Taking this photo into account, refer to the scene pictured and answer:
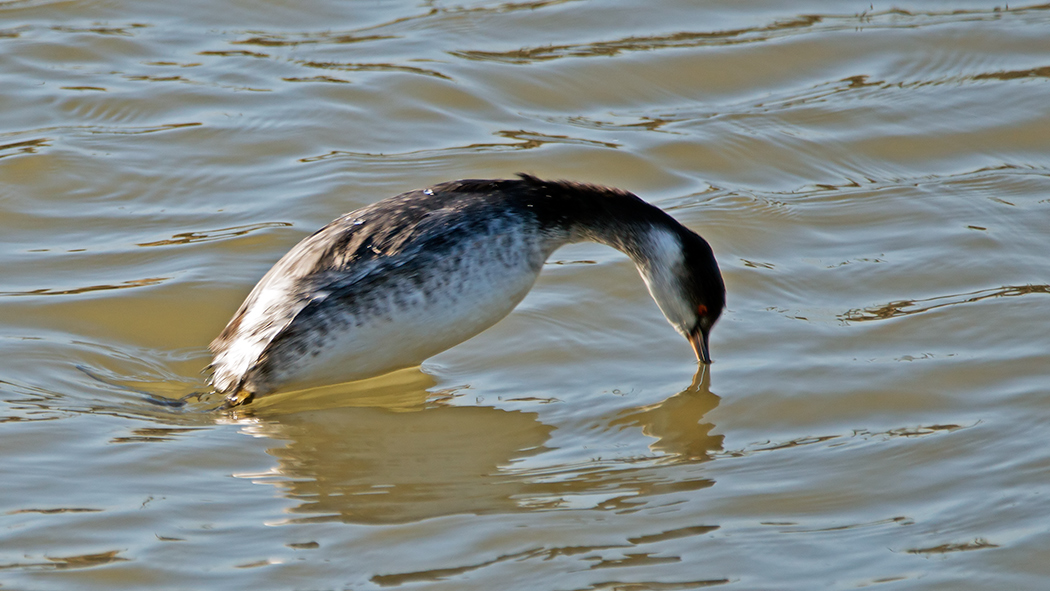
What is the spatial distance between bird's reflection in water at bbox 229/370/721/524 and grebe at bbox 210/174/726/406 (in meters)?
0.23

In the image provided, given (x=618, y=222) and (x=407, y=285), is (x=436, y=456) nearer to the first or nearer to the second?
(x=407, y=285)

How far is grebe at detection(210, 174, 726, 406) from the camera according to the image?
6.02 m

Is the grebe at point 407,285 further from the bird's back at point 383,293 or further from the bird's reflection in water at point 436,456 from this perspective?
the bird's reflection in water at point 436,456

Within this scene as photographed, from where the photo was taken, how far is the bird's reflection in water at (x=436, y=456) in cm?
521

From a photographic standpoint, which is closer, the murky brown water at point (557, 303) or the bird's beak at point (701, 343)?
the murky brown water at point (557, 303)

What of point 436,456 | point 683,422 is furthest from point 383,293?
point 683,422

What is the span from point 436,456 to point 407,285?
2.81ft

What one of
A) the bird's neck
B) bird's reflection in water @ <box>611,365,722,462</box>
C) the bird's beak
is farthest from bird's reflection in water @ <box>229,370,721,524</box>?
the bird's neck

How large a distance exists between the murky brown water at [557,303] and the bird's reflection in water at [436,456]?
0.02m

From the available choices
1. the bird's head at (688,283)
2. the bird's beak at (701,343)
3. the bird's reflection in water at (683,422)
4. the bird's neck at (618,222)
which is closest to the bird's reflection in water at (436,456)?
the bird's reflection in water at (683,422)

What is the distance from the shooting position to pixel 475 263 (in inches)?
243

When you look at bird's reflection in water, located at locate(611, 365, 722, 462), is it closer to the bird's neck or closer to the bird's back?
the bird's neck

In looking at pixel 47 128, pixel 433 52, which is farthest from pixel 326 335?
pixel 433 52

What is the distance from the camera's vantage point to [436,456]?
5.71 metres
